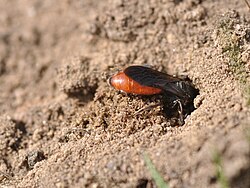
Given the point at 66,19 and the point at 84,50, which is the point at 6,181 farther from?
the point at 66,19

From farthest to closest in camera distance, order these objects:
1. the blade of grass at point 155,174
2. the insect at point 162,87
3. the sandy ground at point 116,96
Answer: the insect at point 162,87 → the sandy ground at point 116,96 → the blade of grass at point 155,174

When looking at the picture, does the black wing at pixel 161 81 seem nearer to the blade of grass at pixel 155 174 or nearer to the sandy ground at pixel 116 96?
the sandy ground at pixel 116 96

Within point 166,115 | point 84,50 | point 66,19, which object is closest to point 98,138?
point 166,115

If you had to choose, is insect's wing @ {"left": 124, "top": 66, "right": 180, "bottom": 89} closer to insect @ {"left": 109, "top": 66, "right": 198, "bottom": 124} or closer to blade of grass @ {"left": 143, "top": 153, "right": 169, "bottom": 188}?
insect @ {"left": 109, "top": 66, "right": 198, "bottom": 124}

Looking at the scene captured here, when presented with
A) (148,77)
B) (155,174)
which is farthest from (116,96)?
(155,174)

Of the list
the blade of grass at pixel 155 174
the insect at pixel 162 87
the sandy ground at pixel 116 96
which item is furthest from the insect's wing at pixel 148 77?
the blade of grass at pixel 155 174

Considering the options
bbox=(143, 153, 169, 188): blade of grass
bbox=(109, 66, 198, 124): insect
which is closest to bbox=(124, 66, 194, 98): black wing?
bbox=(109, 66, 198, 124): insect

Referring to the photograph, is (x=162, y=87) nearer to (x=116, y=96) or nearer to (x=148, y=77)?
(x=148, y=77)
